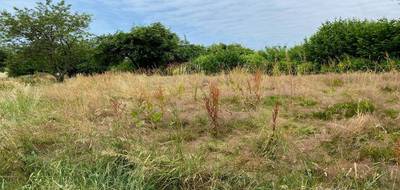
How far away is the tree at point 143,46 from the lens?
21.4 m

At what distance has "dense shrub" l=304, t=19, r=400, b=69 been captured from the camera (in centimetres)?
1177

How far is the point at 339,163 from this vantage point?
4.19 m

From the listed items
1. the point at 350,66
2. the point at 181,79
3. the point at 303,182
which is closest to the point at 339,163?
the point at 303,182

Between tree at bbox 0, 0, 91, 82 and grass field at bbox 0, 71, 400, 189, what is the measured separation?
15620 mm

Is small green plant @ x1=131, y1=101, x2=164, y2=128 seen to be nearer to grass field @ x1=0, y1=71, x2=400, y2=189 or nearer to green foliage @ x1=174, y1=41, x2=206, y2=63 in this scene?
grass field @ x1=0, y1=71, x2=400, y2=189

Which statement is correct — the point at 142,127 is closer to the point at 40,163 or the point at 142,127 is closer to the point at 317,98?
the point at 40,163

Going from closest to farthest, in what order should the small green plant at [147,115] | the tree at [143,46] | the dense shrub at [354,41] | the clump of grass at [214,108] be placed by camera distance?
the clump of grass at [214,108]
the small green plant at [147,115]
the dense shrub at [354,41]
the tree at [143,46]

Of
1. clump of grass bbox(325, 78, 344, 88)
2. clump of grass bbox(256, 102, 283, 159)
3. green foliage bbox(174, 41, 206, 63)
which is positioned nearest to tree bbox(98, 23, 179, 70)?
green foliage bbox(174, 41, 206, 63)

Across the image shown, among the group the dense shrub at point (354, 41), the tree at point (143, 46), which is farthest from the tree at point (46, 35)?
the dense shrub at point (354, 41)

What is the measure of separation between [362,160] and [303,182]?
84 centimetres

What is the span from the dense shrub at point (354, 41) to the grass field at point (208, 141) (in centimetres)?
508

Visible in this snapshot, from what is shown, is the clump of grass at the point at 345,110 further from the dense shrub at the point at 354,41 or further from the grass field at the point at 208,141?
the dense shrub at the point at 354,41

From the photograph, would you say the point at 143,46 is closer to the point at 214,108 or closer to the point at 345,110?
the point at 345,110

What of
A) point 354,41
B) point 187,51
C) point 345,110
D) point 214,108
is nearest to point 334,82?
point 345,110
